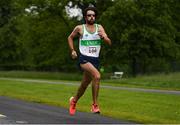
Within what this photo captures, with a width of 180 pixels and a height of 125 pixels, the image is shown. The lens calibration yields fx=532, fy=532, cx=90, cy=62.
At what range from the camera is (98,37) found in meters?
10.8

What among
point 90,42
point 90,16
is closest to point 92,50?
point 90,42

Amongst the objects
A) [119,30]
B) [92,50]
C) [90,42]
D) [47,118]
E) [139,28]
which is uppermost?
[90,42]

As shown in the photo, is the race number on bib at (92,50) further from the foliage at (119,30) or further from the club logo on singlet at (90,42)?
the foliage at (119,30)

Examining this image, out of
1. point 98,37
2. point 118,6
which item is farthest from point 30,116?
point 118,6

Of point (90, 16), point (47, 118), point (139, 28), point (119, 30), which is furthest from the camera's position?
point (119, 30)

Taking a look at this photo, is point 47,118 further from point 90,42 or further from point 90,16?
point 90,16

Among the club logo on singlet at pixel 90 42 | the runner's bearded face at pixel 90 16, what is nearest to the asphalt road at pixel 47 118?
the club logo on singlet at pixel 90 42

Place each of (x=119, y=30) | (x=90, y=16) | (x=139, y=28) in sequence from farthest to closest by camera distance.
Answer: (x=119, y=30)
(x=139, y=28)
(x=90, y=16)

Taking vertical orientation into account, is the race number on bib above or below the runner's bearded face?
below

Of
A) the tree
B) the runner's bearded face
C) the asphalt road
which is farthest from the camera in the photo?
the tree

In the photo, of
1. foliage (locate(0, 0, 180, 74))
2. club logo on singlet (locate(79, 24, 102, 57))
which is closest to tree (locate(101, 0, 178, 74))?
foliage (locate(0, 0, 180, 74))

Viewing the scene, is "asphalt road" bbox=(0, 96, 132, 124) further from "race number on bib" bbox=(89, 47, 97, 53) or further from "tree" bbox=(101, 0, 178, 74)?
"tree" bbox=(101, 0, 178, 74)

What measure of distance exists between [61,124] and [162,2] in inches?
1725

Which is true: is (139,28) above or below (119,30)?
above
